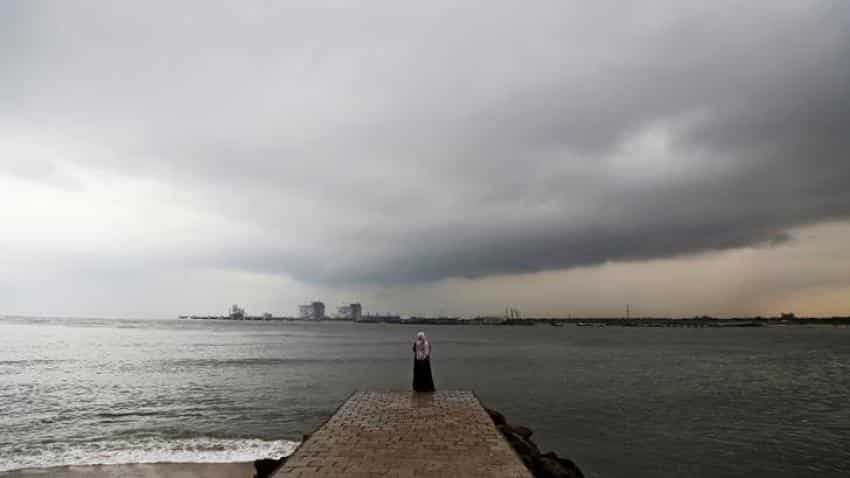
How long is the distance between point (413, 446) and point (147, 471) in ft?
28.6

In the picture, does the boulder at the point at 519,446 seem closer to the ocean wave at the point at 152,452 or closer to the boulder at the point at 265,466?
the boulder at the point at 265,466

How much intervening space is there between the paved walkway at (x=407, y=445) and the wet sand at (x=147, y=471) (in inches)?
139

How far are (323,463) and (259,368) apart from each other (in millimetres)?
35207

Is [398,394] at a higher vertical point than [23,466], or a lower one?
higher

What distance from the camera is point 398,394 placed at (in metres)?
16.2

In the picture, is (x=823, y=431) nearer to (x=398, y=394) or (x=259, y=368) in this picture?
(x=398, y=394)

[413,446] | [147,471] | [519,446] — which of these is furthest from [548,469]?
[147,471]

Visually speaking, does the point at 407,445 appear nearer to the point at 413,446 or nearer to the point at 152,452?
the point at 413,446

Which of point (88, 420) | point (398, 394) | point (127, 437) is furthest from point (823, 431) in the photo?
point (88, 420)

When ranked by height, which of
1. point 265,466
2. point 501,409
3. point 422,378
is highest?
point 422,378

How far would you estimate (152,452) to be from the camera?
16.4 m

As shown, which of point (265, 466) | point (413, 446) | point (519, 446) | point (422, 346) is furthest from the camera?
point (422, 346)

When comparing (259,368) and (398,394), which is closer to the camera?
(398,394)

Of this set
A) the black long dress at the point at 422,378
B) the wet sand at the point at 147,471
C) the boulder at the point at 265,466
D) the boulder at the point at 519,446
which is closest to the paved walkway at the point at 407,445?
the boulder at the point at 519,446
